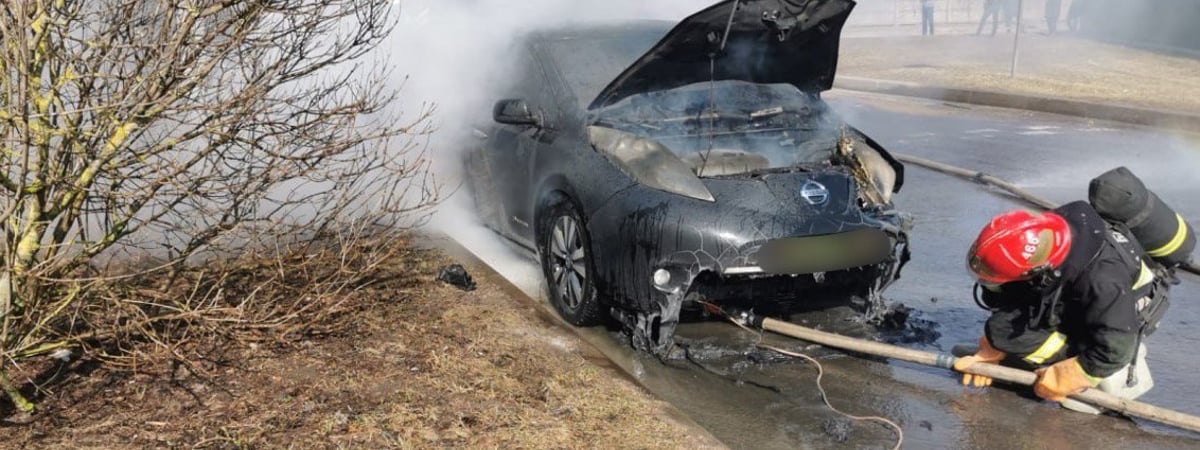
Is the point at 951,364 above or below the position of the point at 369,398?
below

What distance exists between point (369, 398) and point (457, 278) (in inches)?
68.3

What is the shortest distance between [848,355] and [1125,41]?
73.4 ft

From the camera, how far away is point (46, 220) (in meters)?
4.00

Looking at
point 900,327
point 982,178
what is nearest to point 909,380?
point 900,327

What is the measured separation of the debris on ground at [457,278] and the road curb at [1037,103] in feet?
32.1

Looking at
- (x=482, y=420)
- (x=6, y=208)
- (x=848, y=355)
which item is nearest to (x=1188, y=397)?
(x=848, y=355)

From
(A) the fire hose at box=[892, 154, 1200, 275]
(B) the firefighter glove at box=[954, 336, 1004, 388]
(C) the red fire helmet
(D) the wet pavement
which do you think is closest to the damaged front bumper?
(D) the wet pavement

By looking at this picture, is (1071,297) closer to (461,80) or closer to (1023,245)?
(1023,245)

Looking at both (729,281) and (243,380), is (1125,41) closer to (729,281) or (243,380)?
(729,281)

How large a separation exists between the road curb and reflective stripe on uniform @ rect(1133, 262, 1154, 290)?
888 cm

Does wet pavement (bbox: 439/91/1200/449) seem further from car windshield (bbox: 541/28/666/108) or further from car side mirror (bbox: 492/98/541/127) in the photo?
car windshield (bbox: 541/28/666/108)

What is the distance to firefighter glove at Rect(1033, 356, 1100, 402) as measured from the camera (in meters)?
4.29

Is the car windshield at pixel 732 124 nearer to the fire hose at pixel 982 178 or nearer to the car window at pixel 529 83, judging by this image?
the car window at pixel 529 83

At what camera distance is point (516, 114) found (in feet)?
19.8
